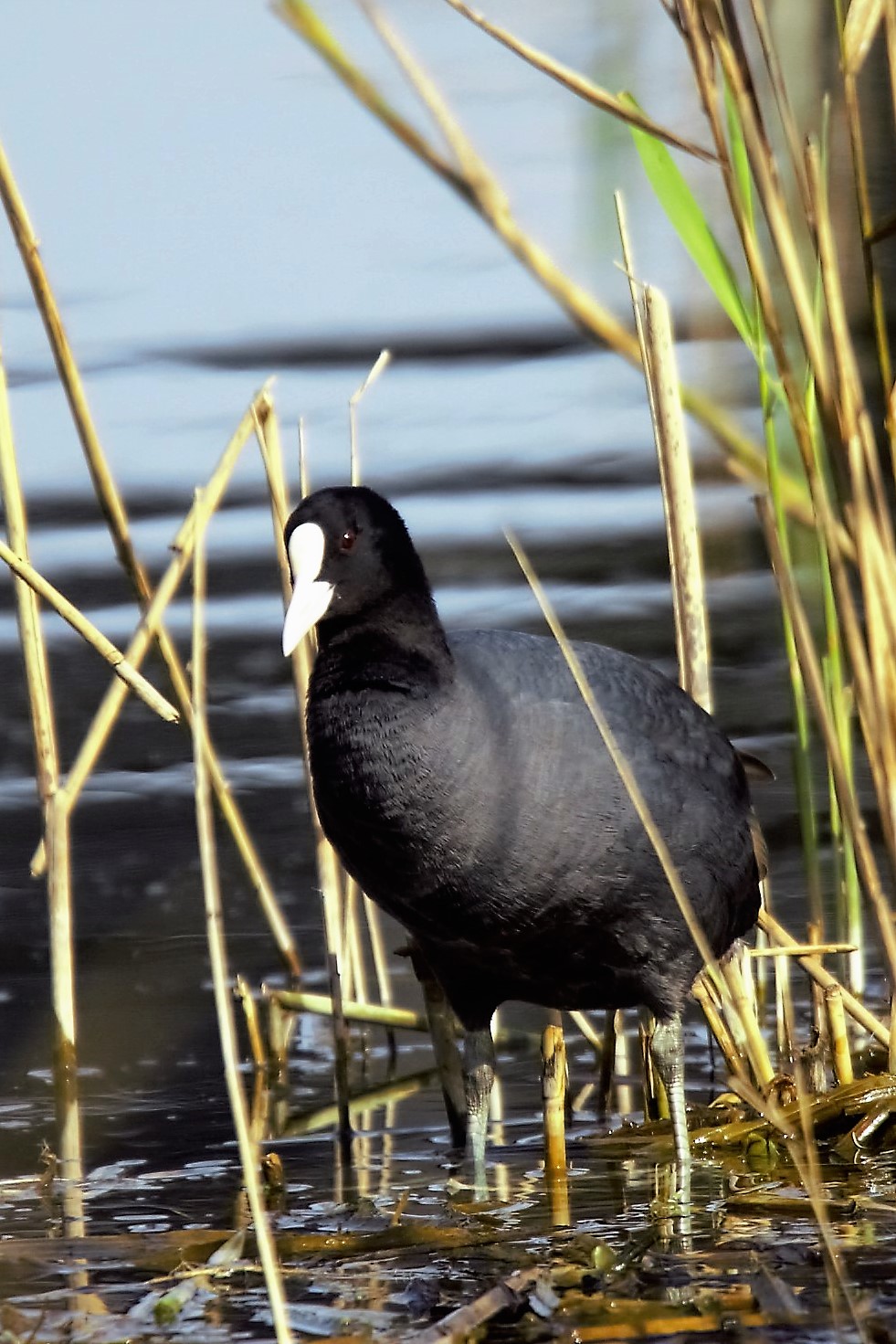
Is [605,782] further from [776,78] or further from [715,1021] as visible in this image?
[776,78]

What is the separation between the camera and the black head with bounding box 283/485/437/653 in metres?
2.92

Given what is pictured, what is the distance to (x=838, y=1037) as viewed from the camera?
3168mm

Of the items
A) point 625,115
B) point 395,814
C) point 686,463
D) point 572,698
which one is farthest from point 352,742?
point 625,115

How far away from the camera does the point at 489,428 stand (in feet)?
25.4

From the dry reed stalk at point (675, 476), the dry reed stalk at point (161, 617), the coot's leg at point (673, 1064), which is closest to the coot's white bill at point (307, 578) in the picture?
the dry reed stalk at point (161, 617)

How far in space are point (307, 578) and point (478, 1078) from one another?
2.82ft

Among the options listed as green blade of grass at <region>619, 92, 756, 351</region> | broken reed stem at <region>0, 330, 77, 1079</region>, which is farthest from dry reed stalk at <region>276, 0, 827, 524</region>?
broken reed stem at <region>0, 330, 77, 1079</region>

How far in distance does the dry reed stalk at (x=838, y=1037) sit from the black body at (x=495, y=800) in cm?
19

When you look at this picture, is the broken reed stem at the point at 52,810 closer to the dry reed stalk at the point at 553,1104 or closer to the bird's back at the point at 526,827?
the bird's back at the point at 526,827

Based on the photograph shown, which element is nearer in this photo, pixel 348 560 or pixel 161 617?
pixel 348 560

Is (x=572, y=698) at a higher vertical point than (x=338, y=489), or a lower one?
lower

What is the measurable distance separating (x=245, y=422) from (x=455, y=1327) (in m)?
1.76

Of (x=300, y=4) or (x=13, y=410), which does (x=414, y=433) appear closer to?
(x=13, y=410)

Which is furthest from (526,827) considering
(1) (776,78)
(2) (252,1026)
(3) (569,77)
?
(1) (776,78)
